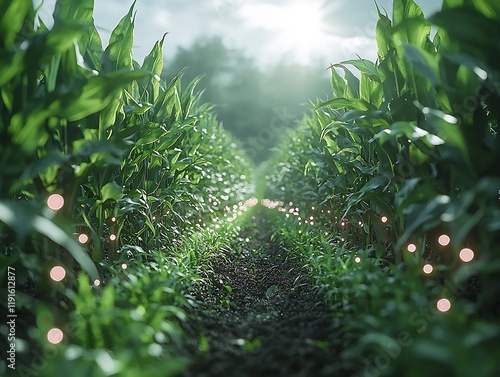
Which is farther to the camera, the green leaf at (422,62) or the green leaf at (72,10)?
the green leaf at (72,10)

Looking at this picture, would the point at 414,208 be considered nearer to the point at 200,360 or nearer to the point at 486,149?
the point at 486,149

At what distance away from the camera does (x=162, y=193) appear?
12.6 feet

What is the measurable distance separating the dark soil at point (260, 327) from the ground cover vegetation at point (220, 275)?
0.01 meters

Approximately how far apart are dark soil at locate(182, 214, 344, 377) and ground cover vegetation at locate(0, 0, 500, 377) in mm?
12

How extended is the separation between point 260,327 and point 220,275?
4.71 feet

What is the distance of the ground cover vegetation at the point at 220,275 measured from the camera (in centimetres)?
166

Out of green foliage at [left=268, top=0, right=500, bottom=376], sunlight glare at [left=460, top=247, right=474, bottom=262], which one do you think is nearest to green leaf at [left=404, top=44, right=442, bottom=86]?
green foliage at [left=268, top=0, right=500, bottom=376]

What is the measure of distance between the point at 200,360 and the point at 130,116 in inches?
76.7

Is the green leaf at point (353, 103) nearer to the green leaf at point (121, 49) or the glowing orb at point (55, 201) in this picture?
the green leaf at point (121, 49)

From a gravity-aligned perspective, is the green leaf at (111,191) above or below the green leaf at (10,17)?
below

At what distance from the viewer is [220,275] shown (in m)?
3.89

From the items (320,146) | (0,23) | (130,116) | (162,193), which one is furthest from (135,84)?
(320,146)

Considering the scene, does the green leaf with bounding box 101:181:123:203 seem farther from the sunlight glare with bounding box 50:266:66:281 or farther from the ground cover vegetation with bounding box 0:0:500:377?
the sunlight glare with bounding box 50:266:66:281

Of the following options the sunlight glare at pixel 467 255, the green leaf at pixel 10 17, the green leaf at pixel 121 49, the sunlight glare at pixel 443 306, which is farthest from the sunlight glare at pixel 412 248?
the green leaf at pixel 10 17
